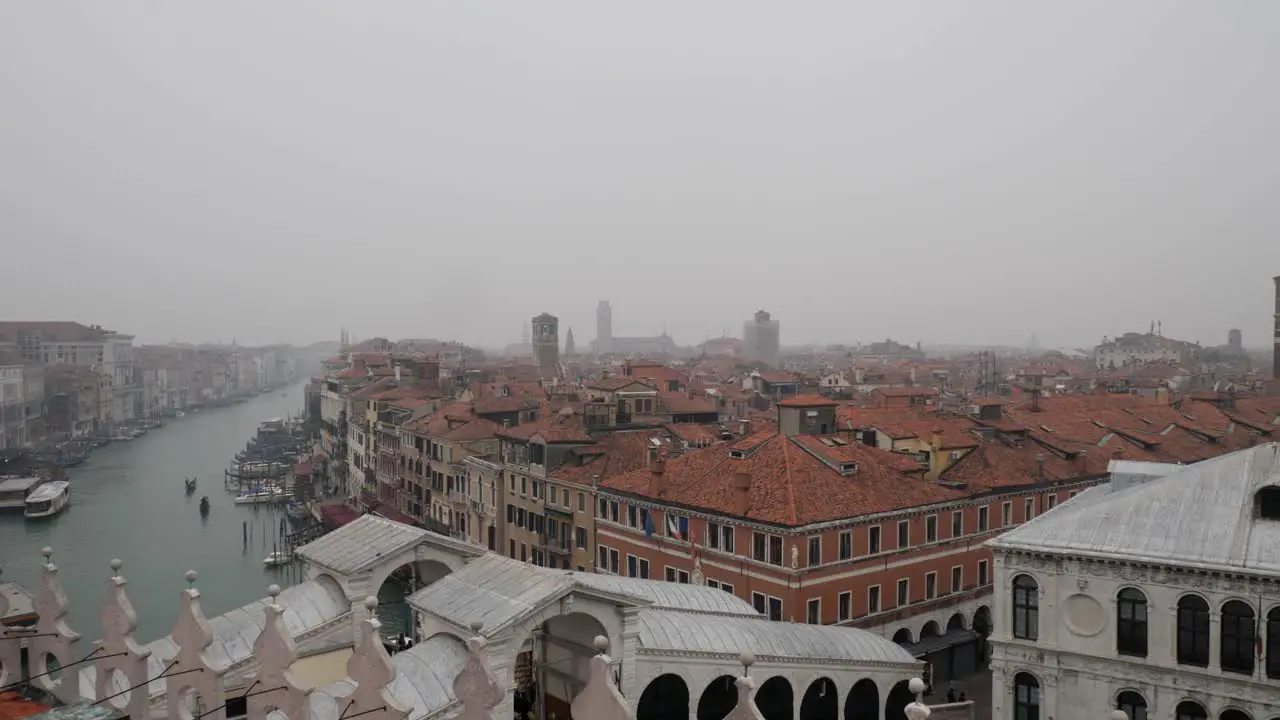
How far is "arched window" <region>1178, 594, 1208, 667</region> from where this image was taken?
14.7m

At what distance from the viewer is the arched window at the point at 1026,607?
16.3m

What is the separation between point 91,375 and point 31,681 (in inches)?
4031

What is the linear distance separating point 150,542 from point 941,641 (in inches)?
1594

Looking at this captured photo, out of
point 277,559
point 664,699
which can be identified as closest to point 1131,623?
point 664,699

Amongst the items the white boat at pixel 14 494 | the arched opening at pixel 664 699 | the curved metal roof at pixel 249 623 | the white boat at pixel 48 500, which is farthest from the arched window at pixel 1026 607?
the white boat at pixel 14 494

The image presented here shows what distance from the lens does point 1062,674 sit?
1600 cm

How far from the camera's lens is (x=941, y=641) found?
958 inches

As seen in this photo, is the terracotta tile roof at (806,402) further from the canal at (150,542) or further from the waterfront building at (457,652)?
the canal at (150,542)

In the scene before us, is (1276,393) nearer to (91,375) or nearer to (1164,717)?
(1164,717)

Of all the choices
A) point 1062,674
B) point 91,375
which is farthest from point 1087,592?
point 91,375

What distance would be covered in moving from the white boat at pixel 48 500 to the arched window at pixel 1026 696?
177ft

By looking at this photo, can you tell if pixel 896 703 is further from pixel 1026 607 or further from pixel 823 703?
pixel 1026 607

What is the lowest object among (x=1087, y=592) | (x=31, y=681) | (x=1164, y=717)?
(x=1164, y=717)

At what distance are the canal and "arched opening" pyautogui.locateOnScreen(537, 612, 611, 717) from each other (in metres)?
17.5
